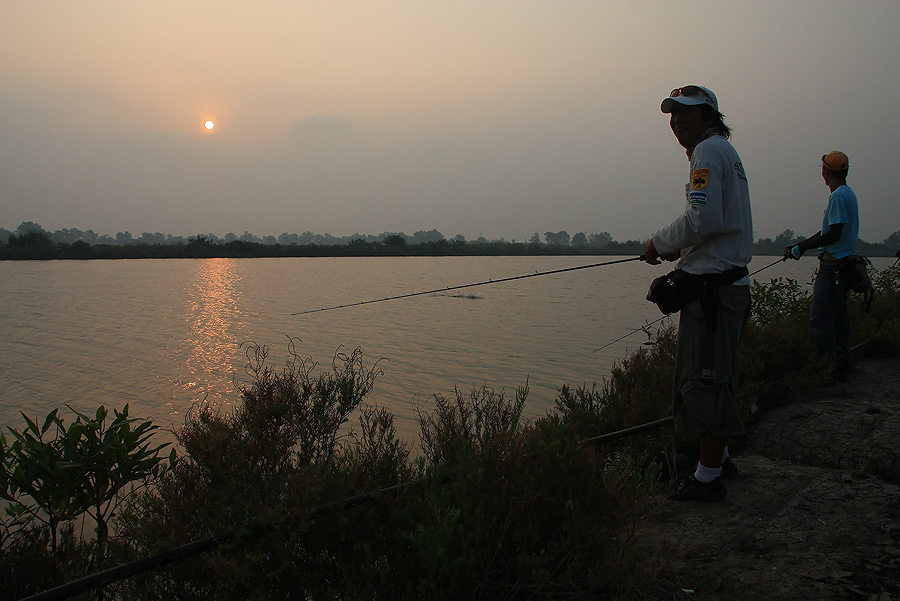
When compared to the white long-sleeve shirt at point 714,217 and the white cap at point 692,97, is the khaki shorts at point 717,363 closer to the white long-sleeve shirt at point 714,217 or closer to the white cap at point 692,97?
the white long-sleeve shirt at point 714,217

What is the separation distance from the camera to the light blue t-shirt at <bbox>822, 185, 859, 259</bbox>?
5469mm

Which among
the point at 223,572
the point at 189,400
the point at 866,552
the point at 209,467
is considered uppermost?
Result: the point at 209,467

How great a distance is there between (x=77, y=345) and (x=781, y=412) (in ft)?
42.3

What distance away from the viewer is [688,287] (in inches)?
130

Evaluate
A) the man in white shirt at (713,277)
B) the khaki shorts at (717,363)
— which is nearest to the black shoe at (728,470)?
the man in white shirt at (713,277)

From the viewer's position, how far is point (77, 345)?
1227 centimetres

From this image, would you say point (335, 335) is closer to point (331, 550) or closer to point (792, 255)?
point (792, 255)

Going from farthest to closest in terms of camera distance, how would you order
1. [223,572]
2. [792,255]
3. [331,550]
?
[792,255], [331,550], [223,572]

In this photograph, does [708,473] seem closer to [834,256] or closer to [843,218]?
[834,256]

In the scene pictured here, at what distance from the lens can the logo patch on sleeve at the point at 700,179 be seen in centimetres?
321

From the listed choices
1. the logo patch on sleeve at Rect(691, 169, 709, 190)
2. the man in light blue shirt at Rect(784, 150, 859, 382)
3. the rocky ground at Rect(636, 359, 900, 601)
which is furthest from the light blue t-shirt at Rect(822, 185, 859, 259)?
the logo patch on sleeve at Rect(691, 169, 709, 190)

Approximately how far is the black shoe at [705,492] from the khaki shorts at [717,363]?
0.38 metres

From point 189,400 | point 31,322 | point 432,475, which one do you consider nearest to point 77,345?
point 31,322

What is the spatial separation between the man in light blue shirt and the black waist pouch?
2.88m
